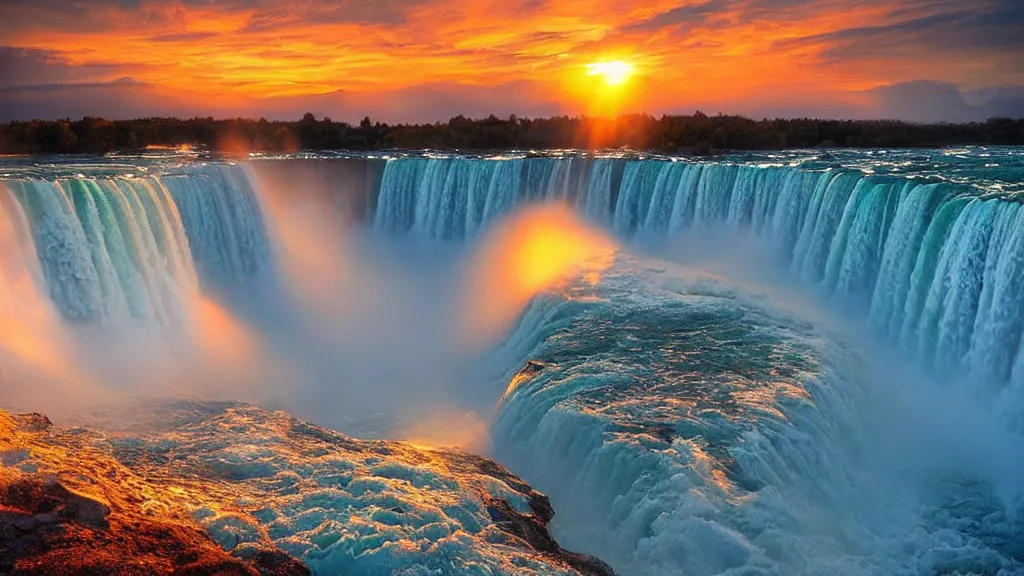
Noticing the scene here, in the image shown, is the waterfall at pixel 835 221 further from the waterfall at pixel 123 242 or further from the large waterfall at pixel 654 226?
the waterfall at pixel 123 242

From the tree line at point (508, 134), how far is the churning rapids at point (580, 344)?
680cm

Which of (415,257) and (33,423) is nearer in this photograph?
(33,423)

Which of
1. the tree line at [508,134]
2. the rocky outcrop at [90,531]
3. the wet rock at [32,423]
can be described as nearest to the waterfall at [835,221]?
the tree line at [508,134]

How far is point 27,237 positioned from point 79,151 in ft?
57.9

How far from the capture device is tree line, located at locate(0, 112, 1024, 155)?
31.2m

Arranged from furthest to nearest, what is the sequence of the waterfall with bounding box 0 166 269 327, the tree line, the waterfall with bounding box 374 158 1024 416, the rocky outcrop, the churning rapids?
the tree line → the waterfall with bounding box 0 166 269 327 → the waterfall with bounding box 374 158 1024 416 → the churning rapids → the rocky outcrop

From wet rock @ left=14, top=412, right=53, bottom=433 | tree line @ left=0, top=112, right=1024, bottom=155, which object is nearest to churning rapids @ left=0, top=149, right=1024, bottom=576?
wet rock @ left=14, top=412, right=53, bottom=433

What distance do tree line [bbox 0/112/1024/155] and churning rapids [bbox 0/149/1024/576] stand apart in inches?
268

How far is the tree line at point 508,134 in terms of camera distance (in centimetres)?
3116

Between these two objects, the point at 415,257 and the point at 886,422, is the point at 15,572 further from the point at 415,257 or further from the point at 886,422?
the point at 415,257

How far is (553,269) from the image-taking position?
19547 mm

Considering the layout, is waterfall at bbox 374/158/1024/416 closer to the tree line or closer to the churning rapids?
the churning rapids

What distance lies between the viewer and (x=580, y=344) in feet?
44.0

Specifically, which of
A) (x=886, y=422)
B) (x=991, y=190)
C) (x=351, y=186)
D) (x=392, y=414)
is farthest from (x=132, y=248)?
(x=991, y=190)
